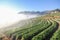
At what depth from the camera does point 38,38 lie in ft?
123

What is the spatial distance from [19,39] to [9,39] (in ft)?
31.4

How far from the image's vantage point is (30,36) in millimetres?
43656

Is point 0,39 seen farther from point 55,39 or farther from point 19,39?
point 55,39

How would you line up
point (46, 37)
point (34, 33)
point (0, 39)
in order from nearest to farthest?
point (46, 37) < point (34, 33) < point (0, 39)

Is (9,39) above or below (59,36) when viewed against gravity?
below

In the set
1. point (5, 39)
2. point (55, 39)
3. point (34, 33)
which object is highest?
point (55, 39)

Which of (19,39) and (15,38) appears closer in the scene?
(19,39)

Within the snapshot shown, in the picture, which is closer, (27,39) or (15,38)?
(27,39)

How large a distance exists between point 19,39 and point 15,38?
10.8 ft

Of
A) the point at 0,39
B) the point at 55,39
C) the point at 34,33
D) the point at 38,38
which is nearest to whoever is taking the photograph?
the point at 55,39

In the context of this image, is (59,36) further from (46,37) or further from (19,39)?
(19,39)

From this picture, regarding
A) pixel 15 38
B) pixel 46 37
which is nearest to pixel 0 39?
pixel 15 38

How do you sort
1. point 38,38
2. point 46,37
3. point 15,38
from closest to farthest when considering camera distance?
point 38,38 → point 46,37 → point 15,38

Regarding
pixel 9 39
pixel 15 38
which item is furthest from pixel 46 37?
pixel 9 39
